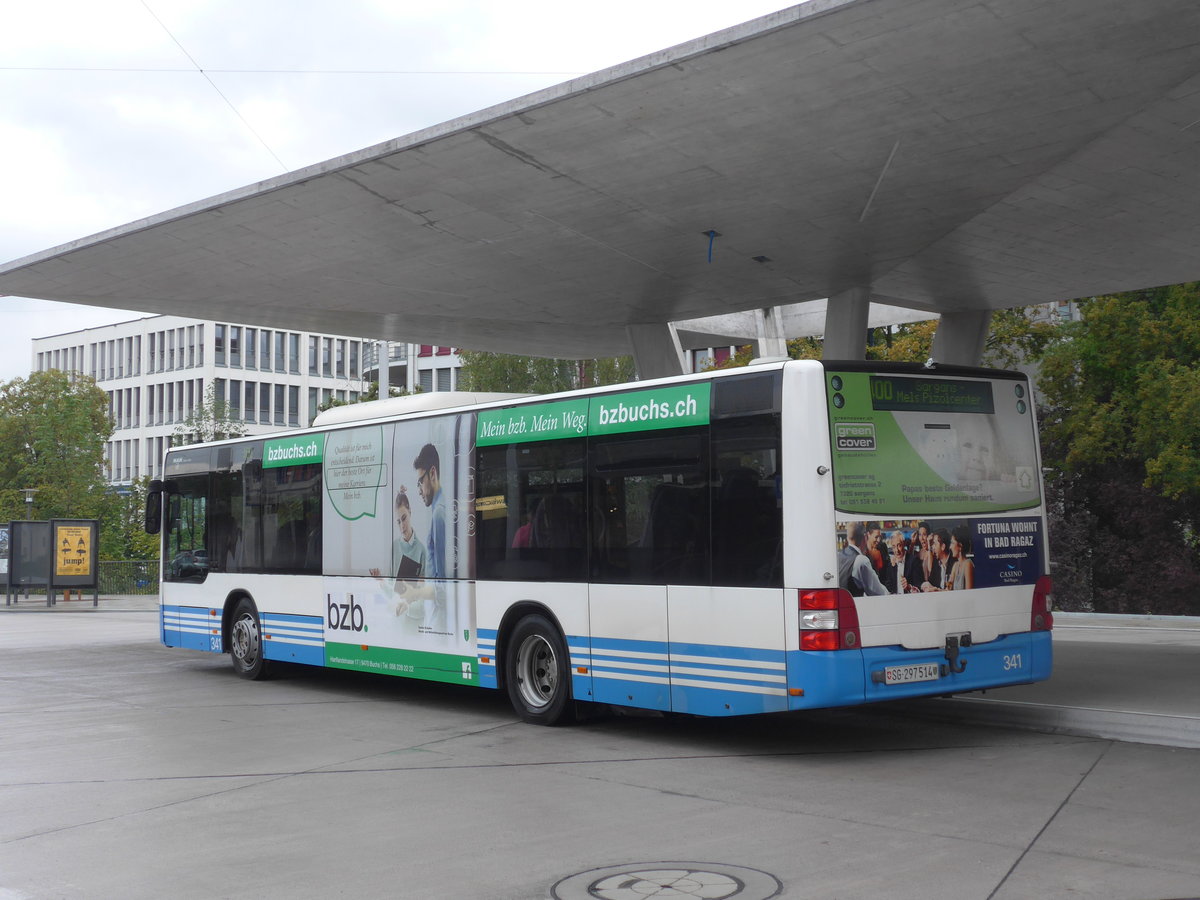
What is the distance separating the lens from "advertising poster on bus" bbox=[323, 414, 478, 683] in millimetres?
12781

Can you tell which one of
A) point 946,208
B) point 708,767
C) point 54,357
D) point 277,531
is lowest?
point 708,767

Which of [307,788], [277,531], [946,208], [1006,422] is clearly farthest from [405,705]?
[946,208]

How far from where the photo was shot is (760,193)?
1625 centimetres

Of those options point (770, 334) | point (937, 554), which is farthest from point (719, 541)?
point (770, 334)

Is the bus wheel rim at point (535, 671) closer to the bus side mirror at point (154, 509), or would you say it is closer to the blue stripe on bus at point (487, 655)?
the blue stripe on bus at point (487, 655)

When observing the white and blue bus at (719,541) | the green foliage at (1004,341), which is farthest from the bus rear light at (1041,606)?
the green foliage at (1004,341)

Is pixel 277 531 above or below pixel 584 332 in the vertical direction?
below

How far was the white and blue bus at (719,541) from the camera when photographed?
9477 millimetres

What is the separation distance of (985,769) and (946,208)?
9657mm

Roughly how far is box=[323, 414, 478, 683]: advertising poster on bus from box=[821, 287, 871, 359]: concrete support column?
10.2m

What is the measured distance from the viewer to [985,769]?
915 centimetres

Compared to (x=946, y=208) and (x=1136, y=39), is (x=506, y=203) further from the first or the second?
(x=1136, y=39)

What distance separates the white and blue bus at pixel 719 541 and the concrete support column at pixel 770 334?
1667 cm

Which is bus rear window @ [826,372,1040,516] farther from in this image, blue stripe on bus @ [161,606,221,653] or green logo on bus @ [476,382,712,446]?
blue stripe on bus @ [161,606,221,653]
